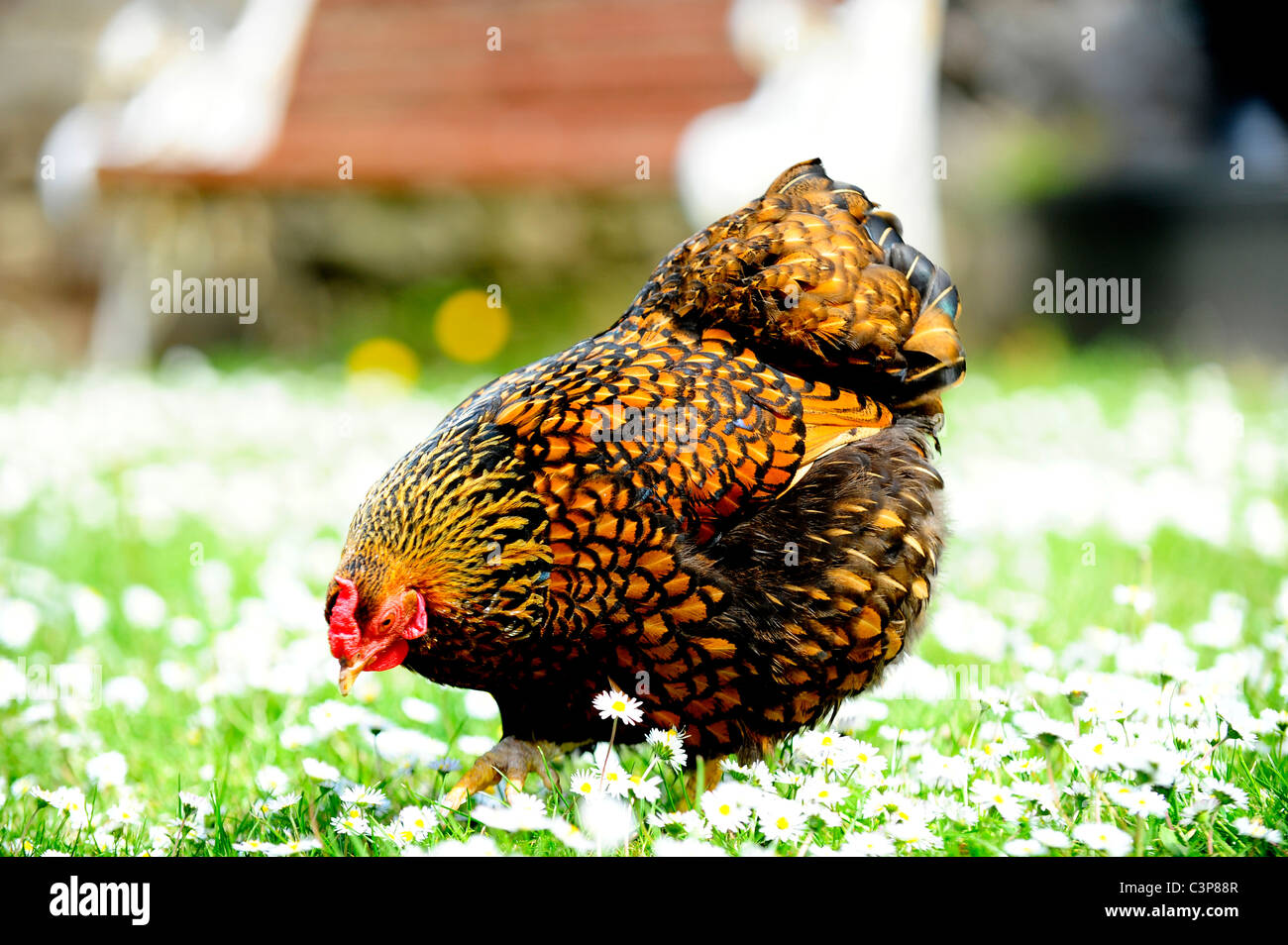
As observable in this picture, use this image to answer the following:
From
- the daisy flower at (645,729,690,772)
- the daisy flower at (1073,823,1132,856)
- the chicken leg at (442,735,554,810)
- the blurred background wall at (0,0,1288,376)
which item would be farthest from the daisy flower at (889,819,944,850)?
the blurred background wall at (0,0,1288,376)

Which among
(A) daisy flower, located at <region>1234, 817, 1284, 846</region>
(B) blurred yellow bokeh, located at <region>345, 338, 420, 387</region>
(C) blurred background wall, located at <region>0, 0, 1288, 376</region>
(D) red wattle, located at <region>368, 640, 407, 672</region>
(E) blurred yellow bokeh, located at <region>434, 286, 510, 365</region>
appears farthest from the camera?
(E) blurred yellow bokeh, located at <region>434, 286, 510, 365</region>

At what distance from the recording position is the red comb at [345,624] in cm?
198

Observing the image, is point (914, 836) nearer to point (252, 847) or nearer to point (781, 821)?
point (781, 821)

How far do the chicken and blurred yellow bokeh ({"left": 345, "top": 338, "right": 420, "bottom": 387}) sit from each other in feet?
19.1

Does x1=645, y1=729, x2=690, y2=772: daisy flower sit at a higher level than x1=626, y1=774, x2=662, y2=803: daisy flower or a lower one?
higher

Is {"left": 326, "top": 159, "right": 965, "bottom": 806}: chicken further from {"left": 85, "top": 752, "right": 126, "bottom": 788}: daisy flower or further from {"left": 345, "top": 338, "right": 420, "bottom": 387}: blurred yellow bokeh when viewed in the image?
{"left": 345, "top": 338, "right": 420, "bottom": 387}: blurred yellow bokeh

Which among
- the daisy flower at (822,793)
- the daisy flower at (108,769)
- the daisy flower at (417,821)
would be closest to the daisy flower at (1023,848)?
the daisy flower at (822,793)

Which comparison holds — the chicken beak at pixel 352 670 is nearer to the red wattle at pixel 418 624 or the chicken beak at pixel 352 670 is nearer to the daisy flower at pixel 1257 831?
the red wattle at pixel 418 624

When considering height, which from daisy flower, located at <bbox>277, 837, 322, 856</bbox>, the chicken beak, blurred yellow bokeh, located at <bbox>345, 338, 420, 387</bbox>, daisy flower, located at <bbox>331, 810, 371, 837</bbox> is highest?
blurred yellow bokeh, located at <bbox>345, 338, 420, 387</bbox>

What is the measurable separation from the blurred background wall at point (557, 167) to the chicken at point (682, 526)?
5.51 m

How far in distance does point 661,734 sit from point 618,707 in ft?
0.36

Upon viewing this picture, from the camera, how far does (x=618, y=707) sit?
199 cm

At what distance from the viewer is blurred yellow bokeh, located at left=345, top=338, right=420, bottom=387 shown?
8.05m
